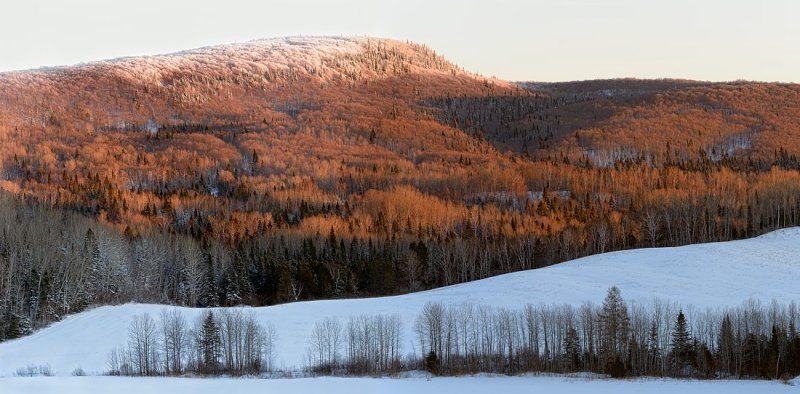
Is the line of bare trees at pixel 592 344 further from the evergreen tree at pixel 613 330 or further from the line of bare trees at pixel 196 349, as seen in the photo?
the line of bare trees at pixel 196 349

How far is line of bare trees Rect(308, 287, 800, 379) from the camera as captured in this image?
214ft

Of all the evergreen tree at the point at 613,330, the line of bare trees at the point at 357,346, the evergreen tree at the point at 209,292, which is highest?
the evergreen tree at the point at 613,330

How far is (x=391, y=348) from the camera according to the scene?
243 ft

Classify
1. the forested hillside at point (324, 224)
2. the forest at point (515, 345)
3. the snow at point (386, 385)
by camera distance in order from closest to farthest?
the snow at point (386, 385) < the forest at point (515, 345) < the forested hillside at point (324, 224)

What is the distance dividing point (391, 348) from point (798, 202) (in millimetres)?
85138

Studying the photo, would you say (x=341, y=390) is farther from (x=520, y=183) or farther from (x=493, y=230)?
(x=520, y=183)

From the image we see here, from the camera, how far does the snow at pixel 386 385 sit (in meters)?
57.3

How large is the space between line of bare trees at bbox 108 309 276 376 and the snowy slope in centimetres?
160

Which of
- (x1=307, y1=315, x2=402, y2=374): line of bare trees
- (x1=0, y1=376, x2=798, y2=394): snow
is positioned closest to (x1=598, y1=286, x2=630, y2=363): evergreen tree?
(x1=0, y1=376, x2=798, y2=394): snow

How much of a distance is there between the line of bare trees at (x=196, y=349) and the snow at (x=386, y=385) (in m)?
5.82

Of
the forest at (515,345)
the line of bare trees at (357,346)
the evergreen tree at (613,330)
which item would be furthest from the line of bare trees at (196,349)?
the evergreen tree at (613,330)

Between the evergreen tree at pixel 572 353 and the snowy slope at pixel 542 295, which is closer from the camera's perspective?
the evergreen tree at pixel 572 353

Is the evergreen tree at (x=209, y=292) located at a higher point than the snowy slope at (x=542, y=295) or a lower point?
lower

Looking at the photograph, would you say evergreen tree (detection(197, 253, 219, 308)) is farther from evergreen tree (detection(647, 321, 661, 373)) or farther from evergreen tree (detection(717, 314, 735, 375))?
evergreen tree (detection(717, 314, 735, 375))
